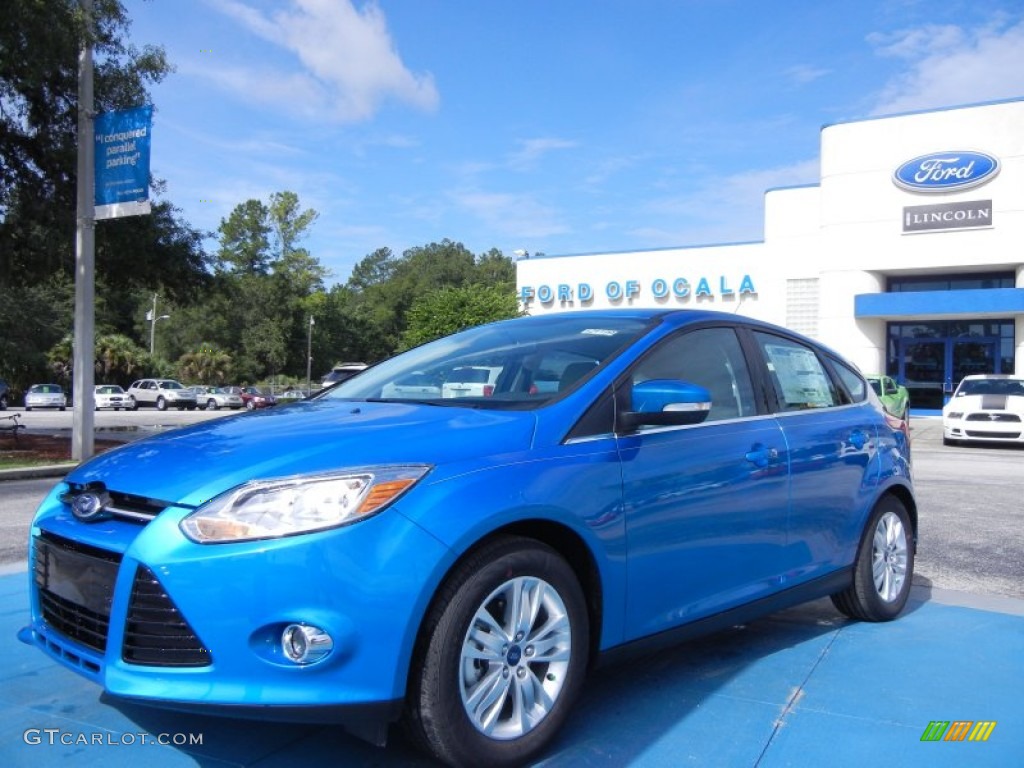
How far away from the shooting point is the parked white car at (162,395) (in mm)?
45656

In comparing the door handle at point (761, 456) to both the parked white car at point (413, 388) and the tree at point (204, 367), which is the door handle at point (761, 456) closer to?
the parked white car at point (413, 388)

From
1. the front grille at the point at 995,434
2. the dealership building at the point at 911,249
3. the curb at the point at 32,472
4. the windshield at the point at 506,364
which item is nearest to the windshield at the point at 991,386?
the front grille at the point at 995,434

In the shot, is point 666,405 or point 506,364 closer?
point 666,405

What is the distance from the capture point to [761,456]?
12.6 feet

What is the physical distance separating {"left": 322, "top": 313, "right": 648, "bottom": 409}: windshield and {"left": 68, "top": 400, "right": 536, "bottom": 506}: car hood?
0.92 feet

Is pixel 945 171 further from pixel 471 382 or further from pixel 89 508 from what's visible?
pixel 89 508

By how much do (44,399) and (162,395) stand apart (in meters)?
5.56

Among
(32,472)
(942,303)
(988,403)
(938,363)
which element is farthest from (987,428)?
(32,472)

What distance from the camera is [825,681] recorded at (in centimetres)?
387

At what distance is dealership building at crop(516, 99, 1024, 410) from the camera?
28.4 metres

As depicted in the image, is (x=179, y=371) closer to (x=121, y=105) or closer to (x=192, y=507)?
(x=121, y=105)

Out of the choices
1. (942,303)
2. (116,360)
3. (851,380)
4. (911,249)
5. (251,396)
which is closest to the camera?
(851,380)

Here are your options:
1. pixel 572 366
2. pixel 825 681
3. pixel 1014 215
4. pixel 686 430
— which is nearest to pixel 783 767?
pixel 825 681

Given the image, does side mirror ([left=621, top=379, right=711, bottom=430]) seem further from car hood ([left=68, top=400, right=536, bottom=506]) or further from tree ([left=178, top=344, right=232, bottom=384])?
tree ([left=178, top=344, right=232, bottom=384])
